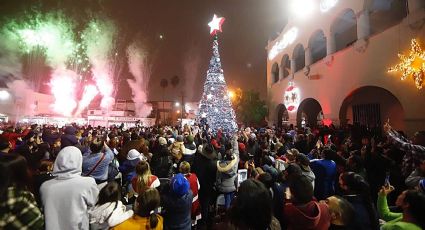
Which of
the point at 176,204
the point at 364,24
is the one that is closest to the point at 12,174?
the point at 176,204

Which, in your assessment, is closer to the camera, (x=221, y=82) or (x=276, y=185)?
(x=276, y=185)

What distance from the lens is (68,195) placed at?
9.67 ft

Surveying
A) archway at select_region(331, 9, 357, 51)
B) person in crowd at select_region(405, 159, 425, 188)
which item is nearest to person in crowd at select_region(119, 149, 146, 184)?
person in crowd at select_region(405, 159, 425, 188)

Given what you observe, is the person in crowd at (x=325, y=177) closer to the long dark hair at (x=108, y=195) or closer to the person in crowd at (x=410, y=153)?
the person in crowd at (x=410, y=153)

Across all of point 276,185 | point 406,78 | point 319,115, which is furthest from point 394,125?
point 276,185

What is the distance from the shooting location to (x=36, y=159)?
4824 millimetres

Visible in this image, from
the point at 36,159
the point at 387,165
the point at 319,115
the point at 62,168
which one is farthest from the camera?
the point at 319,115

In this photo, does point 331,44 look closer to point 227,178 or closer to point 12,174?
point 227,178

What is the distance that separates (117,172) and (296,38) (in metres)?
23.0

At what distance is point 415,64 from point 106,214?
12.9 meters

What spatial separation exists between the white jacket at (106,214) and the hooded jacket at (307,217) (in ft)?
6.78

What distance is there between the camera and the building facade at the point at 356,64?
11367 millimetres

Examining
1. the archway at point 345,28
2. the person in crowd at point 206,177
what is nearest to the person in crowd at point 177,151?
the person in crowd at point 206,177

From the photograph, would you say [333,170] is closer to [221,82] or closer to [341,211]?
[341,211]
